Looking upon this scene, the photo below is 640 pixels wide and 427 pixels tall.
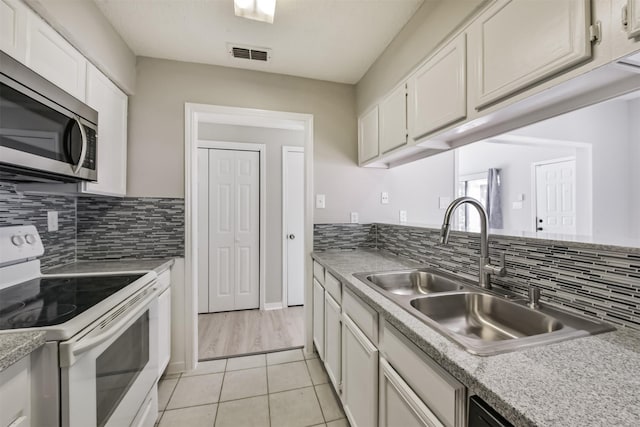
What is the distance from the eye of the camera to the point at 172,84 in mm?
2049

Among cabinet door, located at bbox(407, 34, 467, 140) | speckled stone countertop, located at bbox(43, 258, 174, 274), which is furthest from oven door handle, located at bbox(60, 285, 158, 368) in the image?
cabinet door, located at bbox(407, 34, 467, 140)

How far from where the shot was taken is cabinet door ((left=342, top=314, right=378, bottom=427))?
1.09m

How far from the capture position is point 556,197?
4094mm

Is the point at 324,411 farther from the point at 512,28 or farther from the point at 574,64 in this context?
the point at 512,28

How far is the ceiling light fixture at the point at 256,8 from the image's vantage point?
4.57 ft

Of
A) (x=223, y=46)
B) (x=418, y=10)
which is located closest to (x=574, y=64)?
(x=418, y=10)

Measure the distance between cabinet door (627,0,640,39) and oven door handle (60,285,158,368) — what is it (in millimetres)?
1826

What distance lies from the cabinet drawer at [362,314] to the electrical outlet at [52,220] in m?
1.82

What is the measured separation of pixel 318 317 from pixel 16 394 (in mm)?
1603

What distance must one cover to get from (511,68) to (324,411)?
1981 mm

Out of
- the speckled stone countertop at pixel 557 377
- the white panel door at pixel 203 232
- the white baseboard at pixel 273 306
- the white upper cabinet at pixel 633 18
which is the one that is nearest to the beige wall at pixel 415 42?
the white upper cabinet at pixel 633 18

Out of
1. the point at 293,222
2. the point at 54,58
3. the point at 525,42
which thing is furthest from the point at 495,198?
the point at 54,58

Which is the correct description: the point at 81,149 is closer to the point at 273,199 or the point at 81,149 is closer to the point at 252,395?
the point at 252,395

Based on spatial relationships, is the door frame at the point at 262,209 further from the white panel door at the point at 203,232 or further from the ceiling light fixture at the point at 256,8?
the ceiling light fixture at the point at 256,8
